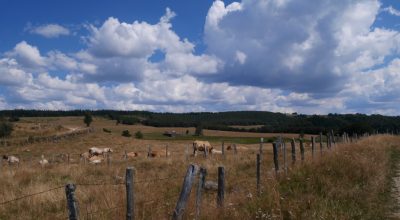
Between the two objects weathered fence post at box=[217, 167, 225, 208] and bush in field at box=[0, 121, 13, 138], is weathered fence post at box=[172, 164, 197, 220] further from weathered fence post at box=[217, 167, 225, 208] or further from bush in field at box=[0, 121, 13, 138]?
Answer: bush in field at box=[0, 121, 13, 138]

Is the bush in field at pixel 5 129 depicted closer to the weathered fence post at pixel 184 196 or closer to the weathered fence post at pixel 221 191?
the weathered fence post at pixel 221 191

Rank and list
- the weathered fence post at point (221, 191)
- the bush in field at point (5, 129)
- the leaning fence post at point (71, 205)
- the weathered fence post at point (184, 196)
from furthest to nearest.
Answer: the bush in field at point (5, 129) → the weathered fence post at point (221, 191) → the weathered fence post at point (184, 196) → the leaning fence post at point (71, 205)

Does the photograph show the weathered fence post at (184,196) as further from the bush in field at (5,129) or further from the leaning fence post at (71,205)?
the bush in field at (5,129)

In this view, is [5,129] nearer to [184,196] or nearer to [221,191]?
[221,191]

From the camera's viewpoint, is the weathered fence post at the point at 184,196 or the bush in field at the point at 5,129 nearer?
the weathered fence post at the point at 184,196

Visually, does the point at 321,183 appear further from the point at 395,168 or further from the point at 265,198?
the point at 395,168

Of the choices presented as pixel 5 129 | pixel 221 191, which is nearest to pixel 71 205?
pixel 221 191


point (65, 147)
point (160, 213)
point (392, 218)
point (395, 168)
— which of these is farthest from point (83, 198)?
point (65, 147)

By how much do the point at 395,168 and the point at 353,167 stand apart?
6765 mm

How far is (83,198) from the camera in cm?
1105

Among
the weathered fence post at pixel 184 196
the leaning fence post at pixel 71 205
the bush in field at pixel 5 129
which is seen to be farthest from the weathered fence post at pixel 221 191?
the bush in field at pixel 5 129

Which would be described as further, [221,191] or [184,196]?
[221,191]

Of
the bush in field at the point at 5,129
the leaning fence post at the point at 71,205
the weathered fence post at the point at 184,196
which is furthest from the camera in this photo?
the bush in field at the point at 5,129

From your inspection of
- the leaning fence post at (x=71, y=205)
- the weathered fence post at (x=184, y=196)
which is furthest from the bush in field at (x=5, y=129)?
the leaning fence post at (x=71, y=205)
